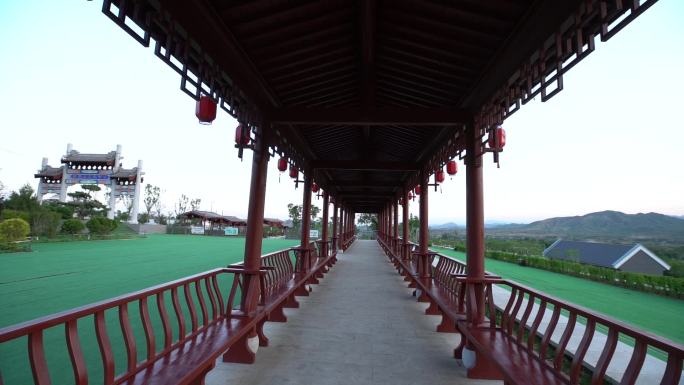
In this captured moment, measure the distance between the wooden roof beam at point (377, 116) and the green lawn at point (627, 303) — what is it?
5.13 meters

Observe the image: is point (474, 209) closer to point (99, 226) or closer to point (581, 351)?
point (581, 351)

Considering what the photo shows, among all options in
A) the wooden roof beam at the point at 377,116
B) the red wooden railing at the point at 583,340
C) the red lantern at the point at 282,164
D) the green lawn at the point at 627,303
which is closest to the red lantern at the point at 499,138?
the wooden roof beam at the point at 377,116

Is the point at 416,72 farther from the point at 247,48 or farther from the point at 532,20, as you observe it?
the point at 247,48

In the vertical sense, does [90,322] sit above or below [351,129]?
below

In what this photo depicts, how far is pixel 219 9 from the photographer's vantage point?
237 centimetres

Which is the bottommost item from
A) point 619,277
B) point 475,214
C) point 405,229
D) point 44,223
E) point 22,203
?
point 619,277

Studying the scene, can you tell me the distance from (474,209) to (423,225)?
11.9 feet

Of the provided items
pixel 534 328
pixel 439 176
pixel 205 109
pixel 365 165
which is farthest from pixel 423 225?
pixel 205 109

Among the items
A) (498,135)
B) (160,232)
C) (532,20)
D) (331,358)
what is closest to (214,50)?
(532,20)

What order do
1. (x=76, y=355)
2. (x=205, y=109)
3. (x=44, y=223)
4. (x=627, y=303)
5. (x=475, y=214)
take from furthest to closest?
(x=44, y=223) → (x=627, y=303) → (x=475, y=214) → (x=205, y=109) → (x=76, y=355)

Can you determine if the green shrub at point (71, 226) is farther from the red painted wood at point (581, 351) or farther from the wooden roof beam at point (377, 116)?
the red painted wood at point (581, 351)

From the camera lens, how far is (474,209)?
362 centimetres

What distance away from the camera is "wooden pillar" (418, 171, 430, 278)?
623 centimetres

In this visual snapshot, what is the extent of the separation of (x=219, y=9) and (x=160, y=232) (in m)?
38.0
